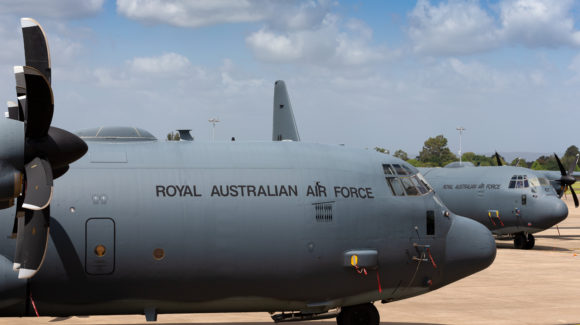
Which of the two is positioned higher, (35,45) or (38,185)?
(35,45)

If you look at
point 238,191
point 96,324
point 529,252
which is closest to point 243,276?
point 238,191

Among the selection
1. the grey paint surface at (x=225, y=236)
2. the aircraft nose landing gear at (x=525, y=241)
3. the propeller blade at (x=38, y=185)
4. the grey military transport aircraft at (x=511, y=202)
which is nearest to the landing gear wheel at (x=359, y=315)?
the grey paint surface at (x=225, y=236)

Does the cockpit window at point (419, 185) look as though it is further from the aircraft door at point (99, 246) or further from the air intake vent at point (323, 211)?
the aircraft door at point (99, 246)

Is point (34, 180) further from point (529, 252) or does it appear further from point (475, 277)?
point (529, 252)

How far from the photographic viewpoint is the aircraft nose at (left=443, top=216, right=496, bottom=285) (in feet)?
49.5

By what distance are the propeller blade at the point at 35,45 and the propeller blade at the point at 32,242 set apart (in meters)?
2.26

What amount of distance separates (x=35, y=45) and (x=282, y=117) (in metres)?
21.7

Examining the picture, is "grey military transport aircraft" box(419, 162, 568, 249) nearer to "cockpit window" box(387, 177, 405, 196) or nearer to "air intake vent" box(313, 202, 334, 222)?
"cockpit window" box(387, 177, 405, 196)

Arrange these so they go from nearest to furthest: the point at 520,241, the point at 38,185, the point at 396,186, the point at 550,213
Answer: the point at 38,185 < the point at 396,186 < the point at 550,213 < the point at 520,241

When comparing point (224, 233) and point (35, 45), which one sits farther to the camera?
point (224, 233)

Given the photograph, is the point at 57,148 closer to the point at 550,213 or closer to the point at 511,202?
the point at 511,202

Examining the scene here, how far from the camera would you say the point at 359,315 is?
49.8 ft

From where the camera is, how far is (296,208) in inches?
547

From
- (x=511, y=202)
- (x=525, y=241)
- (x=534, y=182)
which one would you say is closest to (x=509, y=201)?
(x=511, y=202)
